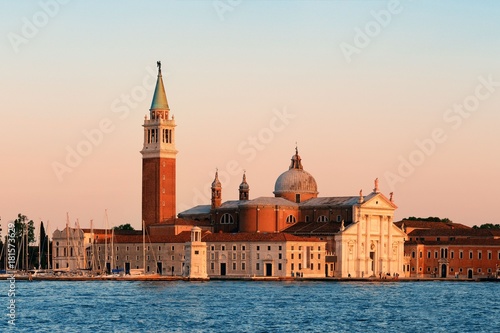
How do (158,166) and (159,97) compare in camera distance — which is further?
(159,97)

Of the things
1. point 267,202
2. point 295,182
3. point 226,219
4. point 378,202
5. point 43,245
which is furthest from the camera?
point 43,245

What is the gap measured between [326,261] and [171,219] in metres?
12.0

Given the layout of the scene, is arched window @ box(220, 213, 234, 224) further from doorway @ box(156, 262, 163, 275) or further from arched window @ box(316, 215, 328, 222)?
doorway @ box(156, 262, 163, 275)

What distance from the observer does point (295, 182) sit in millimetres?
97062

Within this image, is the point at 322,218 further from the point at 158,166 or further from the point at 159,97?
the point at 159,97

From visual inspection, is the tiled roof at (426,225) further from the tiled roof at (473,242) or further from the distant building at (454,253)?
the tiled roof at (473,242)

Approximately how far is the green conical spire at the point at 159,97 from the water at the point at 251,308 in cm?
1846

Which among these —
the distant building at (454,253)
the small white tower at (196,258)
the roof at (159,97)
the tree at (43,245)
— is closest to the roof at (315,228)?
the distant building at (454,253)

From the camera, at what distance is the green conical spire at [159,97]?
94625 millimetres

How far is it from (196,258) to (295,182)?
13.6m

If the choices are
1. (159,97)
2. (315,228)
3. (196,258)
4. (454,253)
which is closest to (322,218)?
(315,228)

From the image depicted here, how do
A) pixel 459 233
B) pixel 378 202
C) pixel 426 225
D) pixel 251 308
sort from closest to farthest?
1. pixel 251 308
2. pixel 378 202
3. pixel 459 233
4. pixel 426 225

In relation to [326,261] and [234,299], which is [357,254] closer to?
[326,261]

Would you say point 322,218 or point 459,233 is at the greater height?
point 322,218
